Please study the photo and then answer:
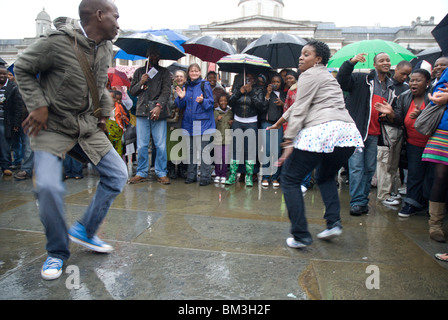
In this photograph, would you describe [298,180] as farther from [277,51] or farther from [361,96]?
[277,51]

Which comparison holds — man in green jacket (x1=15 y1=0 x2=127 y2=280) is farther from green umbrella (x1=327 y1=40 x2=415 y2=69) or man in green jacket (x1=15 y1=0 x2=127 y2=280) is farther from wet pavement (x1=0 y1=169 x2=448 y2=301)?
green umbrella (x1=327 y1=40 x2=415 y2=69)

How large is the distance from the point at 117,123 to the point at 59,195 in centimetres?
428

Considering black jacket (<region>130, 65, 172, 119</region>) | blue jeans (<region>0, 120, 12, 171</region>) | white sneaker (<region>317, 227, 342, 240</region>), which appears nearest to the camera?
white sneaker (<region>317, 227, 342, 240</region>)

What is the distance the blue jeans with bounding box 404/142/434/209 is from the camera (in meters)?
4.39

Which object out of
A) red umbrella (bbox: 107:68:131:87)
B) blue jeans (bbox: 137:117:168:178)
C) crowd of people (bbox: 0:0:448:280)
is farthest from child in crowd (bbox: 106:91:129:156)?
red umbrella (bbox: 107:68:131:87)

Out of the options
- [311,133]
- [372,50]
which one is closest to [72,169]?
[311,133]

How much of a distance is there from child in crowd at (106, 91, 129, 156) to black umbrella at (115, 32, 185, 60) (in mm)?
A: 980

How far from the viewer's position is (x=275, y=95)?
6059 mm

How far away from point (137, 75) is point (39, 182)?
4.11 m

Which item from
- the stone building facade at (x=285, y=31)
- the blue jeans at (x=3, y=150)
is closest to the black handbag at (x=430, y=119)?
the blue jeans at (x=3, y=150)

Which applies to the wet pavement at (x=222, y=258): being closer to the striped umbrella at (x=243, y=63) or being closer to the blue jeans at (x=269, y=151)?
the blue jeans at (x=269, y=151)

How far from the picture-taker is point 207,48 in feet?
25.1

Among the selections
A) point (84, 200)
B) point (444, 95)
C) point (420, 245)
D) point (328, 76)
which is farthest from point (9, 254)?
point (444, 95)
